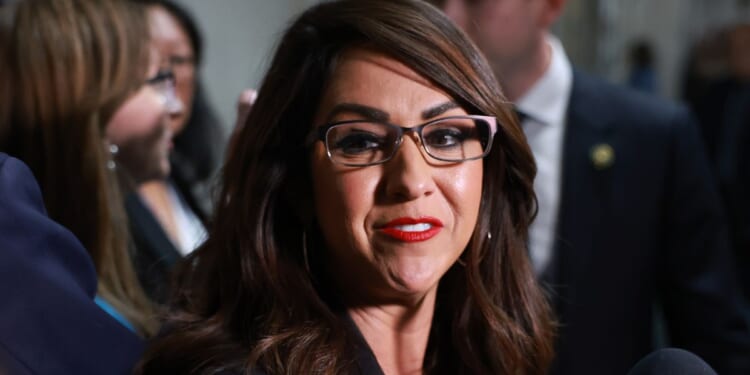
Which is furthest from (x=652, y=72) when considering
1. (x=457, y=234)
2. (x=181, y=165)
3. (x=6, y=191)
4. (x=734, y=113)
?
(x=6, y=191)

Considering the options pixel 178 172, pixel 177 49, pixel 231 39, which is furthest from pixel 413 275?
pixel 231 39

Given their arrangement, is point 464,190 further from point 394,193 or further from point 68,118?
point 68,118

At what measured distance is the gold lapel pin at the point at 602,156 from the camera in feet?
6.91

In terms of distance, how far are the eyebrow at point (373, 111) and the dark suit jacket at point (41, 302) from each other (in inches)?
15.6

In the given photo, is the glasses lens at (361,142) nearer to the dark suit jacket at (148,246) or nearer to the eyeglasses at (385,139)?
the eyeglasses at (385,139)

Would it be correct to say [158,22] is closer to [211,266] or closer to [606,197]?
[606,197]

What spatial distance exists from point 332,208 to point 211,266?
0.79 ft

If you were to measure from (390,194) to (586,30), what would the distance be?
3388 millimetres

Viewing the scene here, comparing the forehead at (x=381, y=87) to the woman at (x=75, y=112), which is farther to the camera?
the woman at (x=75, y=112)

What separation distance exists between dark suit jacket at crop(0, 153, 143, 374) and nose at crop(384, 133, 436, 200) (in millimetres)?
425

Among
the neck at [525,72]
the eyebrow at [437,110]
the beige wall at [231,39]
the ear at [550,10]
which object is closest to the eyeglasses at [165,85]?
the neck at [525,72]

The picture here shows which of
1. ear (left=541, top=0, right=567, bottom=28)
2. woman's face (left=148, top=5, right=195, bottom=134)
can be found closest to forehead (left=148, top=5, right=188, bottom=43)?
woman's face (left=148, top=5, right=195, bottom=134)

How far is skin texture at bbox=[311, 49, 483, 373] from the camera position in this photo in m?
1.20

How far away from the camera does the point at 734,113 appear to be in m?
3.74
